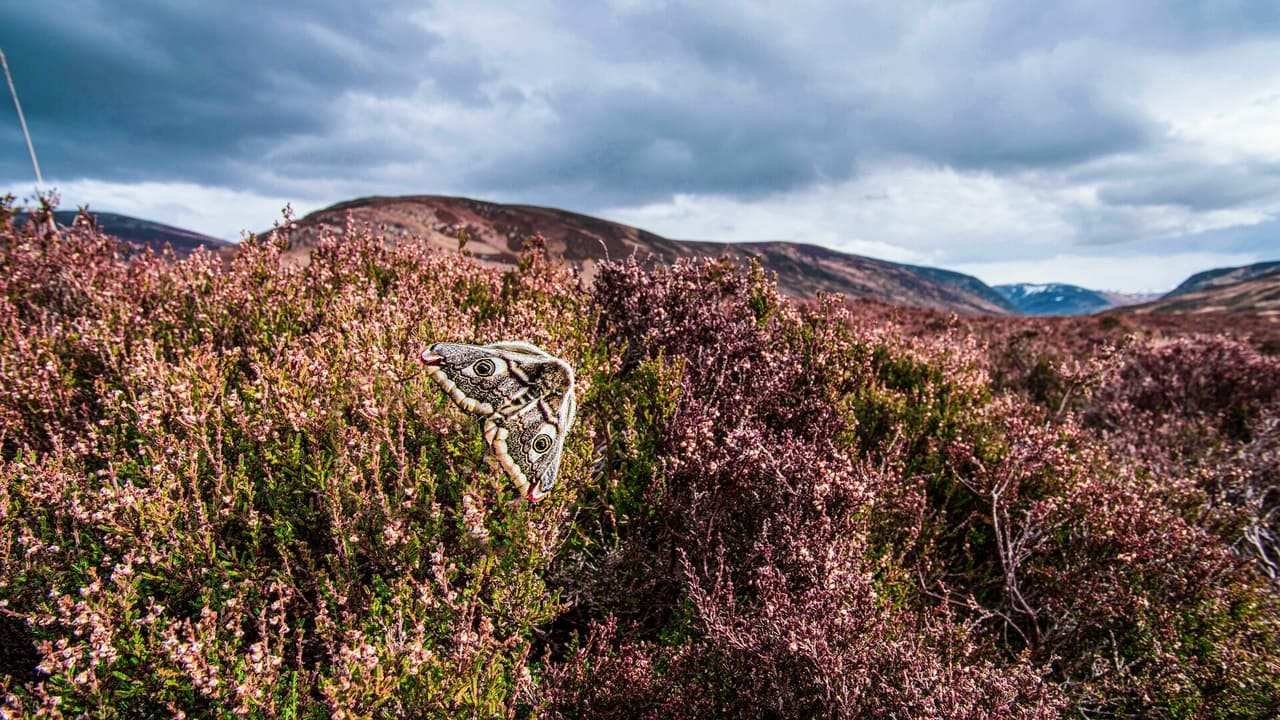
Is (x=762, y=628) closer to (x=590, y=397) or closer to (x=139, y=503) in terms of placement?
(x=590, y=397)

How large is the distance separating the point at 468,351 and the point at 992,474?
4.24 m

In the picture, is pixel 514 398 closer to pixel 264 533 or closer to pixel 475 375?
pixel 475 375

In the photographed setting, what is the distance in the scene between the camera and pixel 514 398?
7.09ft

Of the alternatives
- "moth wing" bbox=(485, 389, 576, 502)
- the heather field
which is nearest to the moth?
"moth wing" bbox=(485, 389, 576, 502)

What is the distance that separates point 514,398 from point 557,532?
3.61 feet

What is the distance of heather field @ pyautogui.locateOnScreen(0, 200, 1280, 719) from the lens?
2.36 metres

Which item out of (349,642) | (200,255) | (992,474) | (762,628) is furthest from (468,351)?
(200,255)

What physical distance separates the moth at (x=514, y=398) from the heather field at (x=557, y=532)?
525mm

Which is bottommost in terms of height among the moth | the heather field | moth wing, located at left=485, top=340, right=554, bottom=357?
the heather field

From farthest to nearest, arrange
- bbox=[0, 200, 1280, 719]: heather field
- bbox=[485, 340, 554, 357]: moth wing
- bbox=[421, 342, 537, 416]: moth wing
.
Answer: bbox=[0, 200, 1280, 719]: heather field, bbox=[485, 340, 554, 357]: moth wing, bbox=[421, 342, 537, 416]: moth wing

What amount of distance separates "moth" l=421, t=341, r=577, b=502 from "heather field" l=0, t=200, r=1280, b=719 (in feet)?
1.72

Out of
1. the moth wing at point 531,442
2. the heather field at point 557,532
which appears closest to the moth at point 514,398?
the moth wing at point 531,442

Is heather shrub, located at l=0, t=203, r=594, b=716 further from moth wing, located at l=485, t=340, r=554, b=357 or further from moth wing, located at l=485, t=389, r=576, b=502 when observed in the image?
moth wing, located at l=485, t=340, r=554, b=357

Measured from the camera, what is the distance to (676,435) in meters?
3.69
